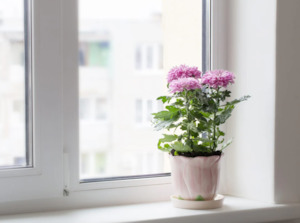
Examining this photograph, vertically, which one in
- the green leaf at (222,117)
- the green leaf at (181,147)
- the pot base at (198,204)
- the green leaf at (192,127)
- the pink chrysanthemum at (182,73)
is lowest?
the pot base at (198,204)

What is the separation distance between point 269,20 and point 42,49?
2.26 feet

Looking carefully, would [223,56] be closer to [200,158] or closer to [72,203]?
[200,158]

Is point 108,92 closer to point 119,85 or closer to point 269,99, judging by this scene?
point 119,85

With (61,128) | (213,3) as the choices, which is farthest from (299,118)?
(61,128)

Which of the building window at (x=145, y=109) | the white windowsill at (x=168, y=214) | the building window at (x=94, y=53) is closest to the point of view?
the white windowsill at (x=168, y=214)

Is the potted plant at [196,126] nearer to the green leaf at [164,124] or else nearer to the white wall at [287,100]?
the green leaf at [164,124]

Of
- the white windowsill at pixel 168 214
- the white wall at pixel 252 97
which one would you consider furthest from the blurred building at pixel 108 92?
the white wall at pixel 252 97

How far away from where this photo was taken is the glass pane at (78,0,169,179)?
1524 millimetres

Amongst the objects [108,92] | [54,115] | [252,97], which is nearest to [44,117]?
[54,115]

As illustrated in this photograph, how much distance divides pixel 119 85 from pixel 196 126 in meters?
0.31

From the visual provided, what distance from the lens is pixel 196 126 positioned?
1464 millimetres

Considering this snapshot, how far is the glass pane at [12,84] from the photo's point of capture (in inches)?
55.6

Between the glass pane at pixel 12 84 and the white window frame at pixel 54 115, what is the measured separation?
1.8 inches

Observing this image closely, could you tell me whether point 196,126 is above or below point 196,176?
above
